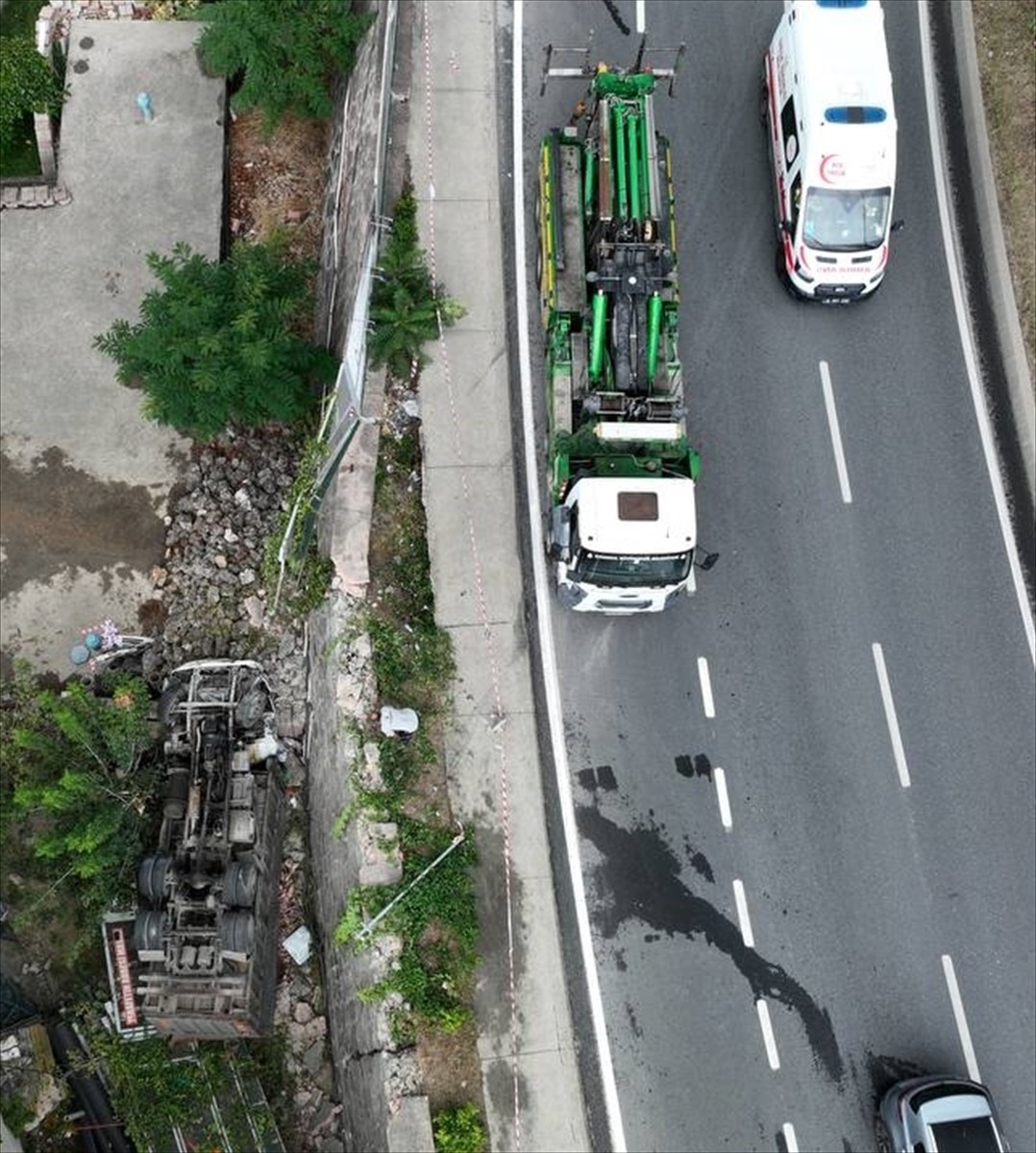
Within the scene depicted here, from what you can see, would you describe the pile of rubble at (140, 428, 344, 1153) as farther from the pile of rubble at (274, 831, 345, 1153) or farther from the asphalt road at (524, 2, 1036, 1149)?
the asphalt road at (524, 2, 1036, 1149)

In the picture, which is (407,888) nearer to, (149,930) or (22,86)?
(149,930)

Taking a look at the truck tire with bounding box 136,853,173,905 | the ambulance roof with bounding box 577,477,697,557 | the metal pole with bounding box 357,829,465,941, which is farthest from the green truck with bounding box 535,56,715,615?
the truck tire with bounding box 136,853,173,905

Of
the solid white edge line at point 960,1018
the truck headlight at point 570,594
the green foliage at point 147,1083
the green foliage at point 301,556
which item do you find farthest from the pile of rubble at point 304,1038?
the solid white edge line at point 960,1018

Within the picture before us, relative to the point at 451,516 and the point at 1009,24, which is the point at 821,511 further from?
the point at 1009,24

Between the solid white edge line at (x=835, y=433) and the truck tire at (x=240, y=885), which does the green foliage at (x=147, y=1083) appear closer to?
the truck tire at (x=240, y=885)

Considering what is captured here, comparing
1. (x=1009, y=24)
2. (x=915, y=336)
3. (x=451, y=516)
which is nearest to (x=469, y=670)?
(x=451, y=516)

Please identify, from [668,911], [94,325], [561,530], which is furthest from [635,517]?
[94,325]
